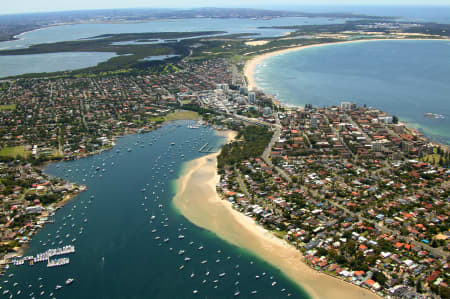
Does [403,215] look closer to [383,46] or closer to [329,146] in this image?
[329,146]

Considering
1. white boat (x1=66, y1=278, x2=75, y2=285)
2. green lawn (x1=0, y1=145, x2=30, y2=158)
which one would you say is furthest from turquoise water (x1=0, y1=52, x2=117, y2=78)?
white boat (x1=66, y1=278, x2=75, y2=285)

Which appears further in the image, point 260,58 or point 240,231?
point 260,58

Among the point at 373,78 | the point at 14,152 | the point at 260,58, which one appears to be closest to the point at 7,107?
the point at 14,152

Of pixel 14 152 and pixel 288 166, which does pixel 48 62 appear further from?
pixel 288 166

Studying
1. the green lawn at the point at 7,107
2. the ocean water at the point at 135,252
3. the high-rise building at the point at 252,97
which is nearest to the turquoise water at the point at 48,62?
the green lawn at the point at 7,107

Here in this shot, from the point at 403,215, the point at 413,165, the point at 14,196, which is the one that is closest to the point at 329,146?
the point at 413,165

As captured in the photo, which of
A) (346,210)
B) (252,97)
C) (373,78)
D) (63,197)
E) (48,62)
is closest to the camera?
(346,210)
